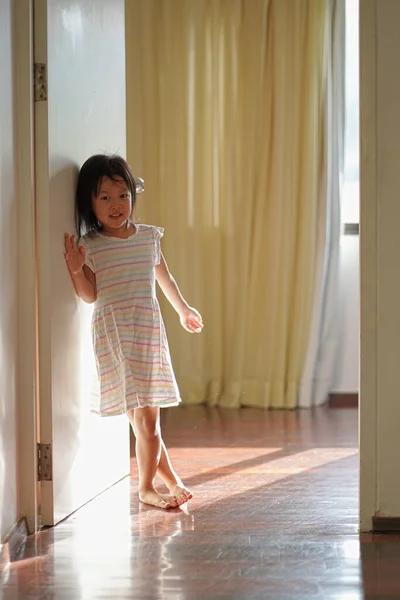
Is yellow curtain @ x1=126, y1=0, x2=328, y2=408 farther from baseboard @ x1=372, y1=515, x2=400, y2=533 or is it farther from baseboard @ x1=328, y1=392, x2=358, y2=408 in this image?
baseboard @ x1=372, y1=515, x2=400, y2=533

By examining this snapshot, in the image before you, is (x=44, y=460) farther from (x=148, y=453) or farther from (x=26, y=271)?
(x=26, y=271)

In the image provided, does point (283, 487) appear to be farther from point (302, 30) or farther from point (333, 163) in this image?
point (302, 30)

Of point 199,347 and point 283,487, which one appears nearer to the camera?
point 283,487

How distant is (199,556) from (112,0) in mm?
1868

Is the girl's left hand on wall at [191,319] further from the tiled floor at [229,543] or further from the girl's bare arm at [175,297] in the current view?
the tiled floor at [229,543]

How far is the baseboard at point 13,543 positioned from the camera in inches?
91.7

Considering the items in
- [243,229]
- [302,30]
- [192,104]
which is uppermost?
[302,30]

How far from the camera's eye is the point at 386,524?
8.38 ft

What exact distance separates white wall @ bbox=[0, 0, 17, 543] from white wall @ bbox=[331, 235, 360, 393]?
2.63m

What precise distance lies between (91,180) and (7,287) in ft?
1.87

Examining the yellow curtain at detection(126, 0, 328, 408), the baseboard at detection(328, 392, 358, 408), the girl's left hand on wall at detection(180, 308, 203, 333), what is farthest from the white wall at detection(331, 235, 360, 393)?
the girl's left hand on wall at detection(180, 308, 203, 333)

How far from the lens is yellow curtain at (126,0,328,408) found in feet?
15.3

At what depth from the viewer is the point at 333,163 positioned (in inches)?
185

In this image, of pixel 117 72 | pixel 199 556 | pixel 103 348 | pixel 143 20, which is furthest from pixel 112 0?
pixel 199 556
